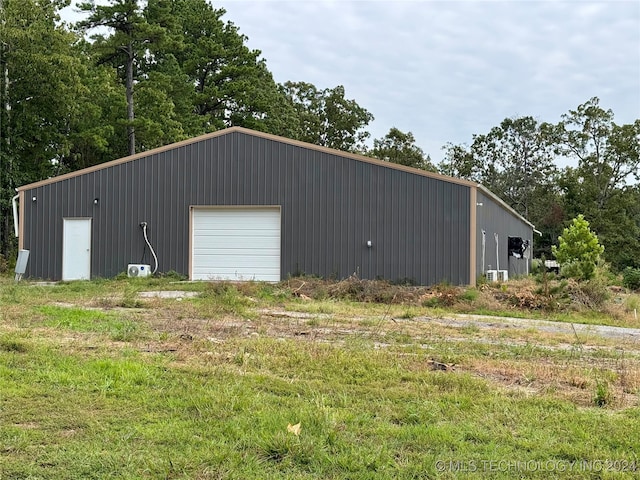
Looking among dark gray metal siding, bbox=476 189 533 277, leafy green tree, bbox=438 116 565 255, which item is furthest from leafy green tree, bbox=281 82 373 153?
dark gray metal siding, bbox=476 189 533 277

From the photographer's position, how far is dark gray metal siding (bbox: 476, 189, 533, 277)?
1573cm

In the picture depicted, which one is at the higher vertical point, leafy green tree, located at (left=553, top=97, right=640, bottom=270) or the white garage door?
leafy green tree, located at (left=553, top=97, right=640, bottom=270)

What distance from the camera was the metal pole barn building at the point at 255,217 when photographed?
14.8m

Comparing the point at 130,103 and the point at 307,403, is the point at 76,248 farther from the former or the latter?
the point at 307,403

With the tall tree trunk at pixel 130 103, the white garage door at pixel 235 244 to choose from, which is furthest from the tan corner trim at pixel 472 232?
the tall tree trunk at pixel 130 103

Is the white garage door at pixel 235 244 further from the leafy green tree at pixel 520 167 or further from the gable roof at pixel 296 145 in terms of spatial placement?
the leafy green tree at pixel 520 167

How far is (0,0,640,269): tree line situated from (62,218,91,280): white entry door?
23.7ft

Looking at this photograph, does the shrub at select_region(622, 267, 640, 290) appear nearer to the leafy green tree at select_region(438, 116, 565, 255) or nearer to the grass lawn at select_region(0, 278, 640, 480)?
the grass lawn at select_region(0, 278, 640, 480)

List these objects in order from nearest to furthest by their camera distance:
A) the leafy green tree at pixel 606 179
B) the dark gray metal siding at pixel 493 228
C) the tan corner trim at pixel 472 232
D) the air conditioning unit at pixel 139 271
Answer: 1. the tan corner trim at pixel 472 232
2. the dark gray metal siding at pixel 493 228
3. the air conditioning unit at pixel 139 271
4. the leafy green tree at pixel 606 179

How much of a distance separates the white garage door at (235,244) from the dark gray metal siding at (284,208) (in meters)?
0.28

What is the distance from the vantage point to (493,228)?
18.6 m

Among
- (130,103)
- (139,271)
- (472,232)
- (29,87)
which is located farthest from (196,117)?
(472,232)

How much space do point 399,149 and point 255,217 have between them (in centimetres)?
3202

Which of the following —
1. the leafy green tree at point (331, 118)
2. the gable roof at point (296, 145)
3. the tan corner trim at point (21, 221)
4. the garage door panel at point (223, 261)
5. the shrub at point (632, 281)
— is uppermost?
the leafy green tree at point (331, 118)
